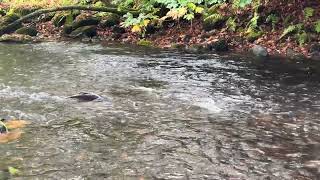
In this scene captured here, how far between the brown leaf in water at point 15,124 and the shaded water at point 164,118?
0.20m

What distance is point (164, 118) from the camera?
7.88 m

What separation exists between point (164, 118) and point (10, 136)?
2407 millimetres

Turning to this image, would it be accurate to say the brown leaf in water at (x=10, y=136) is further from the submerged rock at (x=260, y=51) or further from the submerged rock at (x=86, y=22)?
the submerged rock at (x=86, y=22)

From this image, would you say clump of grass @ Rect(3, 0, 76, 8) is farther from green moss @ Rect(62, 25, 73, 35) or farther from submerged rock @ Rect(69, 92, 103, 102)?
submerged rock @ Rect(69, 92, 103, 102)

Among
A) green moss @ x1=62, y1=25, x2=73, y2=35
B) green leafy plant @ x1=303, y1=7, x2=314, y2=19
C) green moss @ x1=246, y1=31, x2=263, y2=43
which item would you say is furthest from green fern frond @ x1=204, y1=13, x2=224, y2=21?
green moss @ x1=62, y1=25, x2=73, y2=35

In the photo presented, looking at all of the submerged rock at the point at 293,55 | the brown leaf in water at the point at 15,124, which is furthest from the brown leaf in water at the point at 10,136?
the submerged rock at the point at 293,55

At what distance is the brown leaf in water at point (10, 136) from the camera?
6.71 meters

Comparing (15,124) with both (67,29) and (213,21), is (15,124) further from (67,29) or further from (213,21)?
(67,29)

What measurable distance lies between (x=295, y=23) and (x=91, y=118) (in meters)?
9.67

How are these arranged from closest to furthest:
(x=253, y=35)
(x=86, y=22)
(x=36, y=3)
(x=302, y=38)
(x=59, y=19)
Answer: (x=302, y=38) → (x=253, y=35) → (x=86, y=22) → (x=59, y=19) → (x=36, y=3)

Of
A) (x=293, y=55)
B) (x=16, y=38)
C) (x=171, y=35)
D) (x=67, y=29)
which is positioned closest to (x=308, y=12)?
(x=293, y=55)

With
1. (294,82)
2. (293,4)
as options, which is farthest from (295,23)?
(294,82)

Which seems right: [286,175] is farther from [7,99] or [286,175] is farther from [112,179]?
[7,99]

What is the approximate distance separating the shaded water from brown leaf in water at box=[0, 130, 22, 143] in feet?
0.45
